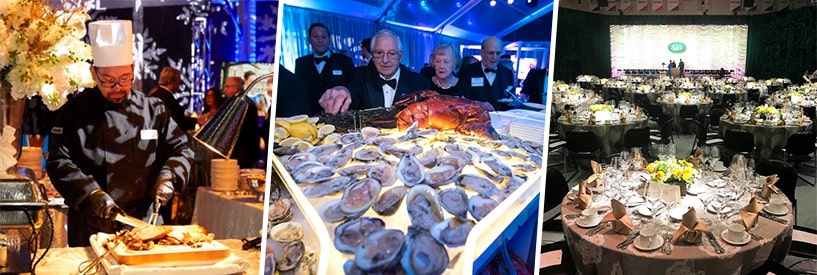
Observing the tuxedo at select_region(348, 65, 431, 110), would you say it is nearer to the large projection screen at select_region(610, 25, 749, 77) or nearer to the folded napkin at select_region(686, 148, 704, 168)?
the folded napkin at select_region(686, 148, 704, 168)

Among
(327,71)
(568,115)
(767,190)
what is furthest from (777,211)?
(327,71)

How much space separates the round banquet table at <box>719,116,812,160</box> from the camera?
5246mm

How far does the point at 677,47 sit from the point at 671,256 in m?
2.25

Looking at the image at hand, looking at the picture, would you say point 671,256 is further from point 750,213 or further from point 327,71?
point 327,71

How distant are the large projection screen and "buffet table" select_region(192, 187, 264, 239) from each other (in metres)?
2.81

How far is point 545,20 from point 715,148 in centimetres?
416

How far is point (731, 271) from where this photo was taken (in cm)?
318

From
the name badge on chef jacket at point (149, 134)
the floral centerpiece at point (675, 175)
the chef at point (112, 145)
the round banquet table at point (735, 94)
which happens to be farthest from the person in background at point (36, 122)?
the round banquet table at point (735, 94)

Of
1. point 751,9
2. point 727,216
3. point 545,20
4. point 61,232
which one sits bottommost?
point 61,232

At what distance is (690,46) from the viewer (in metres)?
4.99

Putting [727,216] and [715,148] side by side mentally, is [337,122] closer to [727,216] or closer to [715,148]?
[727,216]

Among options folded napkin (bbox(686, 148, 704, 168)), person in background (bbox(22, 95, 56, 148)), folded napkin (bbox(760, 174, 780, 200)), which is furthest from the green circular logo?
person in background (bbox(22, 95, 56, 148))

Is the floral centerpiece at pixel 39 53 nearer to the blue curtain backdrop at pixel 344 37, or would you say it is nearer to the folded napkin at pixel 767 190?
the blue curtain backdrop at pixel 344 37

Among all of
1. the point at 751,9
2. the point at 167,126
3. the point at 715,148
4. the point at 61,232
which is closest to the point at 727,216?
the point at 715,148
